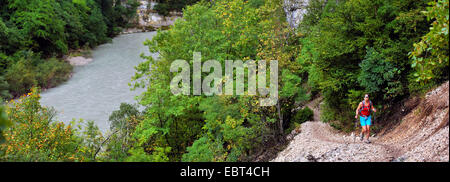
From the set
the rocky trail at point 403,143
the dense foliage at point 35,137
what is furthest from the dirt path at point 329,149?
the dense foliage at point 35,137

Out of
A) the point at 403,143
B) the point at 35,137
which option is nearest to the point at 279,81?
the point at 403,143

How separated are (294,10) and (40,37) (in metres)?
34.9

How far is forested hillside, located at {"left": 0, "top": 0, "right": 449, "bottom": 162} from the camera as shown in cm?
1256

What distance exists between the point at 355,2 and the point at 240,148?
28.3 feet

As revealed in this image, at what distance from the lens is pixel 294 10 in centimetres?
2975

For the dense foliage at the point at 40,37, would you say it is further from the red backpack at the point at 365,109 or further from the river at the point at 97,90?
the red backpack at the point at 365,109

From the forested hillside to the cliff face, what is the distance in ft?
2.30

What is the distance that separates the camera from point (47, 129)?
51.0 ft

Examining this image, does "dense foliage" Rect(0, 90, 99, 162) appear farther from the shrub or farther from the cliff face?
the cliff face

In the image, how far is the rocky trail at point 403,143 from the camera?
8945 mm

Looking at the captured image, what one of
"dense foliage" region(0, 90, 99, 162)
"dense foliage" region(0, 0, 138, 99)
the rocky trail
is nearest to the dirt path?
the rocky trail

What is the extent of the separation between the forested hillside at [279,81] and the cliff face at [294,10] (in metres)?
0.70
